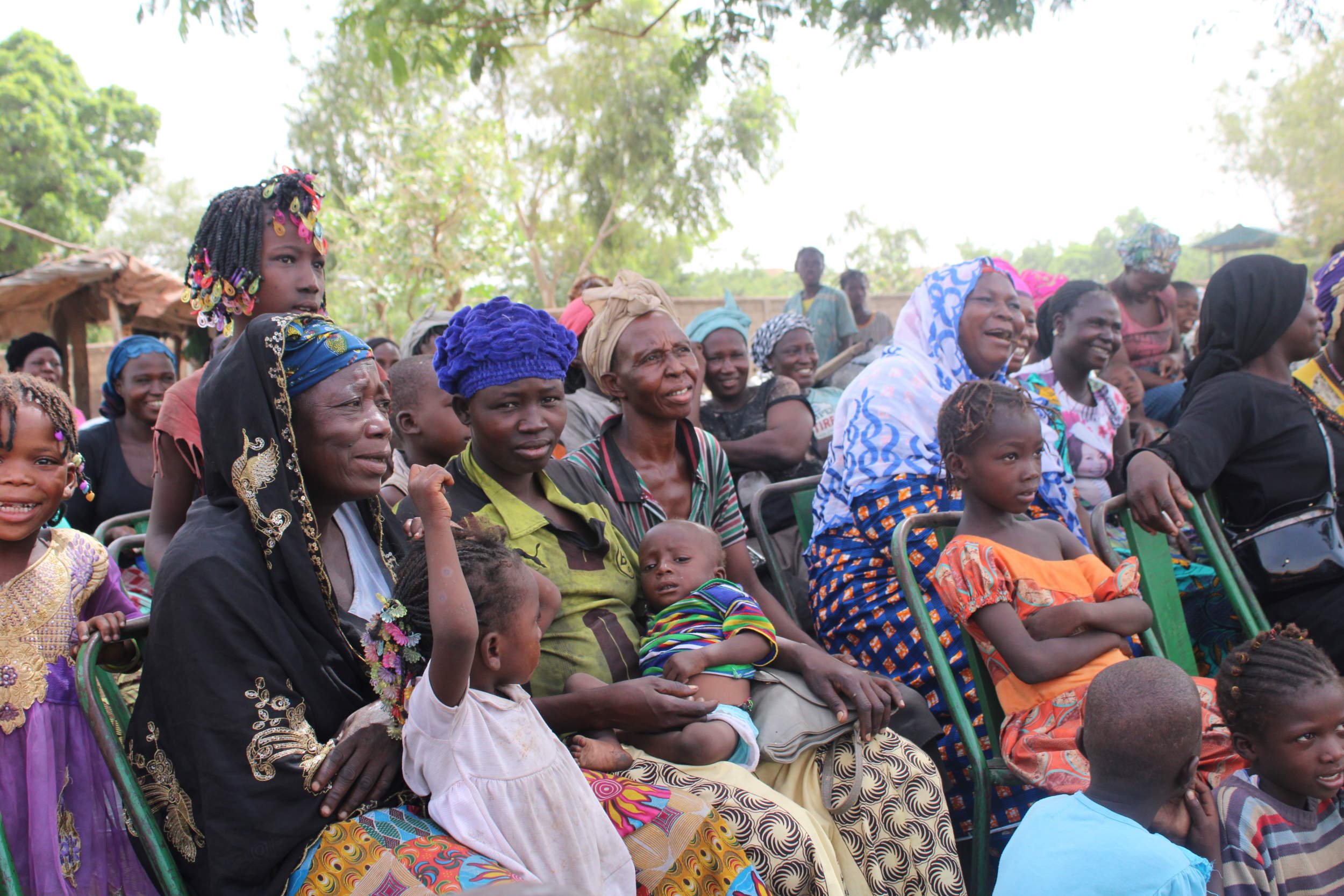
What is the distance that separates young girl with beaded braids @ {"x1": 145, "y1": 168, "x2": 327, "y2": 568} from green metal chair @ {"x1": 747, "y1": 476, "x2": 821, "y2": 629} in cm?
184

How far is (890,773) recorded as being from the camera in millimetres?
2703

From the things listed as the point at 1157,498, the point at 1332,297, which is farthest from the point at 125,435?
the point at 1332,297

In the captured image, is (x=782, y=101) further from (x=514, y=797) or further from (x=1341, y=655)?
(x=514, y=797)

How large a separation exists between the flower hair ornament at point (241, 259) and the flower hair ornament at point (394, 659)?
1602mm

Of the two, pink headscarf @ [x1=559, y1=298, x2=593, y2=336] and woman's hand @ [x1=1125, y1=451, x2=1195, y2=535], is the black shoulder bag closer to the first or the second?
woman's hand @ [x1=1125, y1=451, x2=1195, y2=535]

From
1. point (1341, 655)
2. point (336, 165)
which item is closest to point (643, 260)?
point (336, 165)

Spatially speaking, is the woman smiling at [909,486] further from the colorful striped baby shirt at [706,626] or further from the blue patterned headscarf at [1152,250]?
the blue patterned headscarf at [1152,250]

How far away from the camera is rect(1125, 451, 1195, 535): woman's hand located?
3.36m

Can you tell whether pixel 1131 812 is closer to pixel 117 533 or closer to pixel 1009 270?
pixel 1009 270

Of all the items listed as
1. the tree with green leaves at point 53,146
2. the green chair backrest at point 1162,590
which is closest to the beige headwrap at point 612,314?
the green chair backrest at point 1162,590

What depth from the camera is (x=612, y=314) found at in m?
3.56

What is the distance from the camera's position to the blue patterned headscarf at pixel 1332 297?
395 centimetres

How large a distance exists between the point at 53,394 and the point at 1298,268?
4.29 m

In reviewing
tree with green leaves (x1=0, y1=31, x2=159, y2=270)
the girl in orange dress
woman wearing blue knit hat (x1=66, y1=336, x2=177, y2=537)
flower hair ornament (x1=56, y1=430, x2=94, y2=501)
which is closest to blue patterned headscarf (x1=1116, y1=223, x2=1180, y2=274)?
the girl in orange dress
